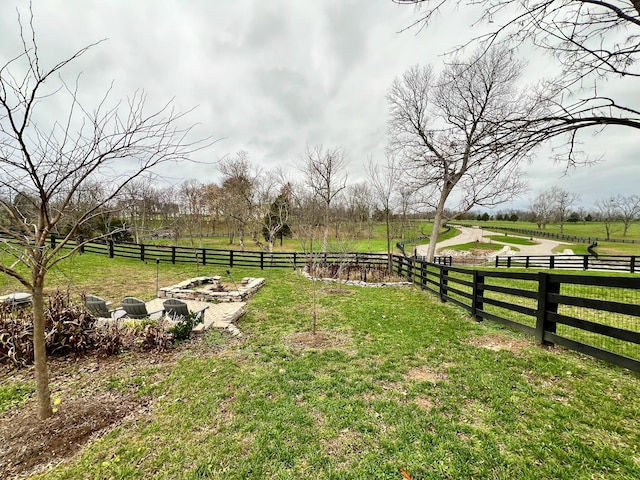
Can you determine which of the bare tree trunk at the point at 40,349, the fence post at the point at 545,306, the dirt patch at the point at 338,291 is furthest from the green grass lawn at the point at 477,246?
the bare tree trunk at the point at 40,349

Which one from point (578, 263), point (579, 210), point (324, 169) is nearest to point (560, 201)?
point (579, 210)

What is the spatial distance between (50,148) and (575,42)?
5308 millimetres

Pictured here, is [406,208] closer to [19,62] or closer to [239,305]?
[239,305]

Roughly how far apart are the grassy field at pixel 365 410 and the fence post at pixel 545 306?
288 mm

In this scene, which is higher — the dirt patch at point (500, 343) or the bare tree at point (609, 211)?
the bare tree at point (609, 211)

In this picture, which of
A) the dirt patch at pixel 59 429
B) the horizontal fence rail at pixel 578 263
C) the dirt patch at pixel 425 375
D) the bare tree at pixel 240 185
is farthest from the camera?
the bare tree at pixel 240 185

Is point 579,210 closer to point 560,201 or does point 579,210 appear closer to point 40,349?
point 560,201

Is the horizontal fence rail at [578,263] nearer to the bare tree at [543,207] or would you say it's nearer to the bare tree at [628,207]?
the bare tree at [628,207]

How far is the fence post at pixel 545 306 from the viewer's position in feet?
12.6

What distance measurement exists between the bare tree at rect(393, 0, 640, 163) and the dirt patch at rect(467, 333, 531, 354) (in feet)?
9.83

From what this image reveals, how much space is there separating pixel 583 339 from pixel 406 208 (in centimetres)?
1186

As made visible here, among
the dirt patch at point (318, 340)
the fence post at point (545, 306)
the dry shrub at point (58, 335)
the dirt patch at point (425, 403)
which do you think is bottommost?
the dirt patch at point (318, 340)

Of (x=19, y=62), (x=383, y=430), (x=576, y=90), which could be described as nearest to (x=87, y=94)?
(x=19, y=62)

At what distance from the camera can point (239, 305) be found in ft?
24.0
